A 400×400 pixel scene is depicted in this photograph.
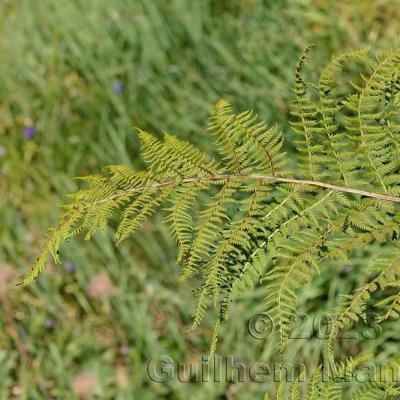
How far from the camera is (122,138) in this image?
122 inches

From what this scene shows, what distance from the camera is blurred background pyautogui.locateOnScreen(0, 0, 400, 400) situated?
2.74 meters

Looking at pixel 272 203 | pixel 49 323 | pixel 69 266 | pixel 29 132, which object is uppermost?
pixel 272 203

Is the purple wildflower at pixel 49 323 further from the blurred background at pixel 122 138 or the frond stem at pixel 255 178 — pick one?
the frond stem at pixel 255 178

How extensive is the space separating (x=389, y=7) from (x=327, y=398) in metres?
2.29

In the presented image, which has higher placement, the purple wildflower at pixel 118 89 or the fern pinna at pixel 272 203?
the fern pinna at pixel 272 203

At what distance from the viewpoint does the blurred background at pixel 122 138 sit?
2.74 meters

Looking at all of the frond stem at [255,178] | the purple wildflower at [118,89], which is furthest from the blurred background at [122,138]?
the frond stem at [255,178]

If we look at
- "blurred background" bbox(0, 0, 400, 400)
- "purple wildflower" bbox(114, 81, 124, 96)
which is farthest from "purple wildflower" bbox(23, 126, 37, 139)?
"purple wildflower" bbox(114, 81, 124, 96)

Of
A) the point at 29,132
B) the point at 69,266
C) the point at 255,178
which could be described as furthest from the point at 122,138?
the point at 255,178

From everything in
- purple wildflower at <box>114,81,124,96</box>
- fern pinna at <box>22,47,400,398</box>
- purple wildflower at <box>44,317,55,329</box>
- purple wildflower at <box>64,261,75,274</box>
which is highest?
fern pinna at <box>22,47,400,398</box>

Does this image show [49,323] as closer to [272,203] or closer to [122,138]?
[122,138]

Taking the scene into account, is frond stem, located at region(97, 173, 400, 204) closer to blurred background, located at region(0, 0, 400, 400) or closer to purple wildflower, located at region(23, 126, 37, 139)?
blurred background, located at region(0, 0, 400, 400)

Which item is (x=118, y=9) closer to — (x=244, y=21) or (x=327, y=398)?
(x=244, y=21)

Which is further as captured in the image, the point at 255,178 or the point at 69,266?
the point at 69,266
